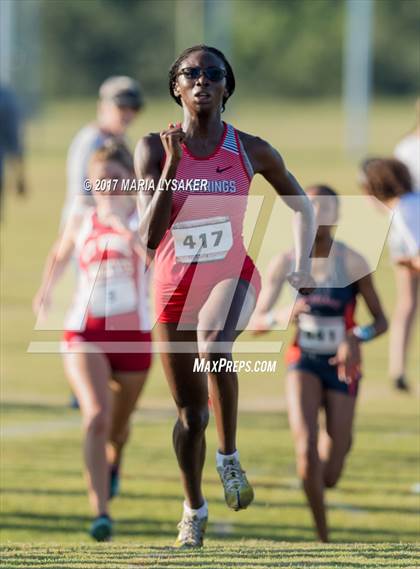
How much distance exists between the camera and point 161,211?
5766 millimetres

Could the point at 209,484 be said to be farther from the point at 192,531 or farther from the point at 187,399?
the point at 187,399

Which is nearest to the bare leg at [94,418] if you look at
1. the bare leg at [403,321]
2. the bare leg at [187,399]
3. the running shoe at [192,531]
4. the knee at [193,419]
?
the running shoe at [192,531]

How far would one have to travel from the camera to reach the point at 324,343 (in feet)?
27.6

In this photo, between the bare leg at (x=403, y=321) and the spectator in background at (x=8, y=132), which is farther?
the spectator in background at (x=8, y=132)

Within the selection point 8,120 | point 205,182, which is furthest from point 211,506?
point 8,120

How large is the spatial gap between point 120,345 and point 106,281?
16.1 inches

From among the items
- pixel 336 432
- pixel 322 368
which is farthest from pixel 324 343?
pixel 336 432

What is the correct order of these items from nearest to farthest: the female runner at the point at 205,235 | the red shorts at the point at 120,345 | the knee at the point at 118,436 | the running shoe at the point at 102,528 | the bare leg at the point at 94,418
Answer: the female runner at the point at 205,235 → the running shoe at the point at 102,528 → the bare leg at the point at 94,418 → the red shorts at the point at 120,345 → the knee at the point at 118,436

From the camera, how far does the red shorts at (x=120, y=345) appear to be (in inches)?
329

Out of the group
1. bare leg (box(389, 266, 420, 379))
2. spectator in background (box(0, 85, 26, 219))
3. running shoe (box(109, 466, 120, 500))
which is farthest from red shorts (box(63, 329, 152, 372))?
spectator in background (box(0, 85, 26, 219))

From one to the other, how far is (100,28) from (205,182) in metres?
70.4

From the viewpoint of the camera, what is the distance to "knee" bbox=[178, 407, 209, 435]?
6.36 m

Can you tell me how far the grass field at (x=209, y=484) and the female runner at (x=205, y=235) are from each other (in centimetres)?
78

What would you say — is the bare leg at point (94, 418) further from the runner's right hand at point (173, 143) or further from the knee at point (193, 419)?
the runner's right hand at point (173, 143)
